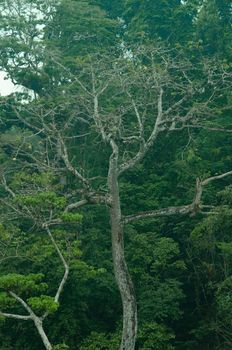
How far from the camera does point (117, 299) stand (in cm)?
1198

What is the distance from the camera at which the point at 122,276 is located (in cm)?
1002

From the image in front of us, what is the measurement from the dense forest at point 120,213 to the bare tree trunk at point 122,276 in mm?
25

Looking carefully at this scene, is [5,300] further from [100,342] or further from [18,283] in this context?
[100,342]

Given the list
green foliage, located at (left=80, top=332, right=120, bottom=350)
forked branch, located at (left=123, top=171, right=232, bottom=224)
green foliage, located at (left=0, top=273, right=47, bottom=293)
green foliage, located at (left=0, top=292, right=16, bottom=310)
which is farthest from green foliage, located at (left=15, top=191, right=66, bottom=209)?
green foliage, located at (left=80, top=332, right=120, bottom=350)

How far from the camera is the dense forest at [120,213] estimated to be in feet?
32.7

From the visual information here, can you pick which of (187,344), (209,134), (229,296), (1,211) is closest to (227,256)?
(229,296)

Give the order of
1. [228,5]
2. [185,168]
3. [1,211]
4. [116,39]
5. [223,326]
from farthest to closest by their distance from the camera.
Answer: [116,39] < [228,5] < [185,168] < [1,211] < [223,326]

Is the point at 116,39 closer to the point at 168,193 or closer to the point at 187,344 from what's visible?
Answer: the point at 168,193

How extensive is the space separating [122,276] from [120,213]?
49.9 inches

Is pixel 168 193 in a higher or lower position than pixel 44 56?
lower

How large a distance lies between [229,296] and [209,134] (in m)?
5.32

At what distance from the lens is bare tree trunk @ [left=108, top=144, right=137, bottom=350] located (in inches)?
379

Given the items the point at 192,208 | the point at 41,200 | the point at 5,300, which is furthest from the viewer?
the point at 192,208

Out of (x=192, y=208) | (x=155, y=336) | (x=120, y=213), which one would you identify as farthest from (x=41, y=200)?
(x=155, y=336)
